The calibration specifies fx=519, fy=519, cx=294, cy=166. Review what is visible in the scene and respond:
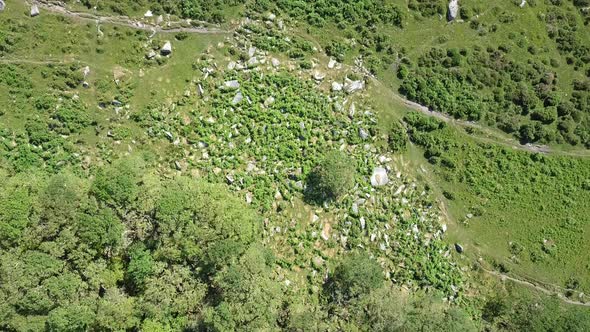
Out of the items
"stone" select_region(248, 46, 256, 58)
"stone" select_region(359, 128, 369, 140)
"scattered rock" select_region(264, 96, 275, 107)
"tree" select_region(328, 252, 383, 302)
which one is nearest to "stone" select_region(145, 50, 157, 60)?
"stone" select_region(248, 46, 256, 58)

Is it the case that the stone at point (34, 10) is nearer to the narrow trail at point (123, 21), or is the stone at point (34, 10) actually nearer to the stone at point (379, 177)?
the narrow trail at point (123, 21)

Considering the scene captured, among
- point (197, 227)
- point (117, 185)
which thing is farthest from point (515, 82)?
point (117, 185)

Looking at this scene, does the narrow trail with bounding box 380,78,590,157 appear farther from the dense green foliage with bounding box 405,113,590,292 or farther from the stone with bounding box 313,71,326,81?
the stone with bounding box 313,71,326,81

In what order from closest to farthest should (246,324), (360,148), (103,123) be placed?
(246,324) → (103,123) → (360,148)

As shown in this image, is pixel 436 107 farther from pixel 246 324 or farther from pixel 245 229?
pixel 246 324

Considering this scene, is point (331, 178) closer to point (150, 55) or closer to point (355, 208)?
point (355, 208)

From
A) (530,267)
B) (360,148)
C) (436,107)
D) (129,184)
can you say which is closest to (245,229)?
(129,184)
